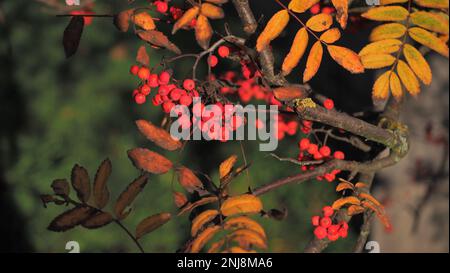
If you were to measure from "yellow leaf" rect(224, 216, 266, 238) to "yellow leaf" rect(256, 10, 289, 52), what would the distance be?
1.31 ft

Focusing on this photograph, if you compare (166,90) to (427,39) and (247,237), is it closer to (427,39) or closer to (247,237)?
(247,237)

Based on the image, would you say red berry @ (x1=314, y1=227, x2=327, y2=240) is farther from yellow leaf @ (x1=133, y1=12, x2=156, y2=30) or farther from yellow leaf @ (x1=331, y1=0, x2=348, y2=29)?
yellow leaf @ (x1=133, y1=12, x2=156, y2=30)

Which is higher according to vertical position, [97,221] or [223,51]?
[223,51]

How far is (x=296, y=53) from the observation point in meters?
1.29

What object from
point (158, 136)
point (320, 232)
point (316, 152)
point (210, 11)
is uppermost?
point (210, 11)

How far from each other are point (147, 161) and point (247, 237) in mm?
304

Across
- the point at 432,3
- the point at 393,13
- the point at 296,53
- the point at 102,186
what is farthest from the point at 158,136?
the point at 432,3

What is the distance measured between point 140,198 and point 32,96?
1016mm

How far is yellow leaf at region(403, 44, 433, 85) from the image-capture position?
142cm

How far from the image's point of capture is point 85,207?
1.27 metres

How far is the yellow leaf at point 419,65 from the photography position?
4.67 ft

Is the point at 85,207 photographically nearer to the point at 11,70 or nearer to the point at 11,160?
the point at 11,160

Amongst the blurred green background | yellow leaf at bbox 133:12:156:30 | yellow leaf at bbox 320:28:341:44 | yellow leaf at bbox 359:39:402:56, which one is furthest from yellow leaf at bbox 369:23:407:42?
the blurred green background

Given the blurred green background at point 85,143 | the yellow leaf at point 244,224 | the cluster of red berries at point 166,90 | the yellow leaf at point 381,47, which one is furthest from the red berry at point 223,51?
the blurred green background at point 85,143
